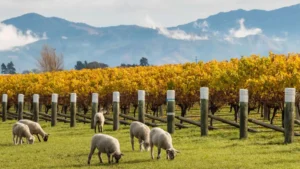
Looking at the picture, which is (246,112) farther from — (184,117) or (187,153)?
(184,117)

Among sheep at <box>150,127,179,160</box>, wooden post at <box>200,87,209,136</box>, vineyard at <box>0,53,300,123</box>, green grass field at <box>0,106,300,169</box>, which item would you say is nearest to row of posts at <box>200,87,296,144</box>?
wooden post at <box>200,87,209,136</box>

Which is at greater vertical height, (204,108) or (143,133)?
(204,108)

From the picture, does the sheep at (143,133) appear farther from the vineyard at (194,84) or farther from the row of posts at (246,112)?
the vineyard at (194,84)

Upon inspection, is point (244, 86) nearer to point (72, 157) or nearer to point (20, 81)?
point (72, 157)

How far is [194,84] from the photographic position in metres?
43.7

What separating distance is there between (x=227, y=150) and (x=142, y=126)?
9.93ft

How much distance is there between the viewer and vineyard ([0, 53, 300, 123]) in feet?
119

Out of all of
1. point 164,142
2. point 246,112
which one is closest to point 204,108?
point 246,112

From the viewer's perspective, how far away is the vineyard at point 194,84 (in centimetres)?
3638

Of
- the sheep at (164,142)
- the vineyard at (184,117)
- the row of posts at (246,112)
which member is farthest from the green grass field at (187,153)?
the row of posts at (246,112)

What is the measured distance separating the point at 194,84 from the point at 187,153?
24049 millimetres

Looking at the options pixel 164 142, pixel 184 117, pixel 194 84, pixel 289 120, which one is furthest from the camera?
pixel 194 84

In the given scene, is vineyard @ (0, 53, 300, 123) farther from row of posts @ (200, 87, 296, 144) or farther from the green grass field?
row of posts @ (200, 87, 296, 144)

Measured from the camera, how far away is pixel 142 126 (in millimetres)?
20922
